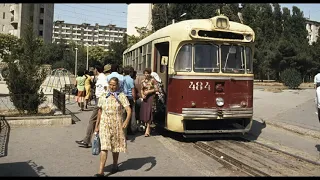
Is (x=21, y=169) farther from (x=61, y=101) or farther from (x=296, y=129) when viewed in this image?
(x=296, y=129)

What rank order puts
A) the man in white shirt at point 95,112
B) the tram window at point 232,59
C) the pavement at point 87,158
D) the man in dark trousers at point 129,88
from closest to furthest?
the pavement at point 87,158
the man in white shirt at point 95,112
the tram window at point 232,59
the man in dark trousers at point 129,88

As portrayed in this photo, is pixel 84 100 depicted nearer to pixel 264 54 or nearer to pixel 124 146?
pixel 124 146

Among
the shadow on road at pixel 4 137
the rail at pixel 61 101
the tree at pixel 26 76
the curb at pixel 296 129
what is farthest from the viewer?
the rail at pixel 61 101

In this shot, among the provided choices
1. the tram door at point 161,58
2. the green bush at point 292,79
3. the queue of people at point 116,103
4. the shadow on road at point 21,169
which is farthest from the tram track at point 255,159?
the green bush at point 292,79

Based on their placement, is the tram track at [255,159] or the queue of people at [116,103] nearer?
the queue of people at [116,103]

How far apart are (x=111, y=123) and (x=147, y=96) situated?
387 centimetres

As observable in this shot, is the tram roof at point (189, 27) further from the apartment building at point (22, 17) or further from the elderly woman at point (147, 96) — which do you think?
the apartment building at point (22, 17)

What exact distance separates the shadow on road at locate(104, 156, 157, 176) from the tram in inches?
73.1

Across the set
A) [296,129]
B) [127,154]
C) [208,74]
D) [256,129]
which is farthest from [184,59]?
[296,129]

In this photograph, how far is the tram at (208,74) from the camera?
8.63m

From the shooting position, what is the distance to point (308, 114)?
14.5m

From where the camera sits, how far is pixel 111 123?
19.1 ft

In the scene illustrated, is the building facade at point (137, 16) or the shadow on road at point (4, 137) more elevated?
the building facade at point (137, 16)

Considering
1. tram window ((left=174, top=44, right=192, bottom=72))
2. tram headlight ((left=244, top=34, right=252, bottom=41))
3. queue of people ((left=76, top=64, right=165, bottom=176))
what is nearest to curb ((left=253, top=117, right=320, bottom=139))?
tram headlight ((left=244, top=34, right=252, bottom=41))
